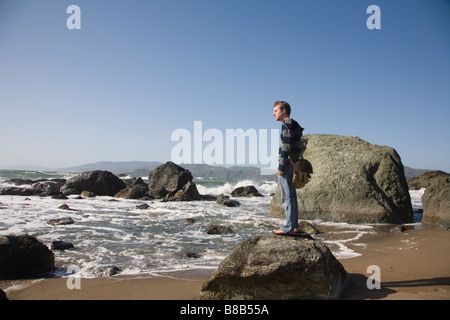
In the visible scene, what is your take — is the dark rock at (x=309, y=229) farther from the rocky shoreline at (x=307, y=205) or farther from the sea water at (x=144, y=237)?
the rocky shoreline at (x=307, y=205)

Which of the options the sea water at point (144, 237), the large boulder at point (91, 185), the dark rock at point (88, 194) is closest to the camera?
the sea water at point (144, 237)

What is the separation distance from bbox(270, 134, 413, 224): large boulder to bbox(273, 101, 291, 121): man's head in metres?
7.00

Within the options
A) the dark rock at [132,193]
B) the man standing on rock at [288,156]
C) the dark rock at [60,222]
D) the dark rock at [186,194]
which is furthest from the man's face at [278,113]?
the dark rock at [132,193]

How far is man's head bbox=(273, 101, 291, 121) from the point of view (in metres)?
4.68

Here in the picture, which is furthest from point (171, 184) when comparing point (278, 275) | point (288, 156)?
point (278, 275)

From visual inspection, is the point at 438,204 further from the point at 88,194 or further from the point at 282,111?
the point at 88,194

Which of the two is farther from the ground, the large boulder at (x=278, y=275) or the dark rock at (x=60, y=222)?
the large boulder at (x=278, y=275)

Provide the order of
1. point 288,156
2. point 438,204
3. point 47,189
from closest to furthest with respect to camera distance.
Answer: point 288,156 → point 438,204 → point 47,189

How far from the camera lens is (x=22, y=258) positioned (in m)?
5.14

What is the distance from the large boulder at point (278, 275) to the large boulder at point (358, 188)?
6990 millimetres

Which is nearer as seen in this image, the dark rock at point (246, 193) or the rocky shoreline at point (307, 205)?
the rocky shoreline at point (307, 205)

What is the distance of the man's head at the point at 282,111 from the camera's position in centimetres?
468

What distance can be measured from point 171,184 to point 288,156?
650 inches
